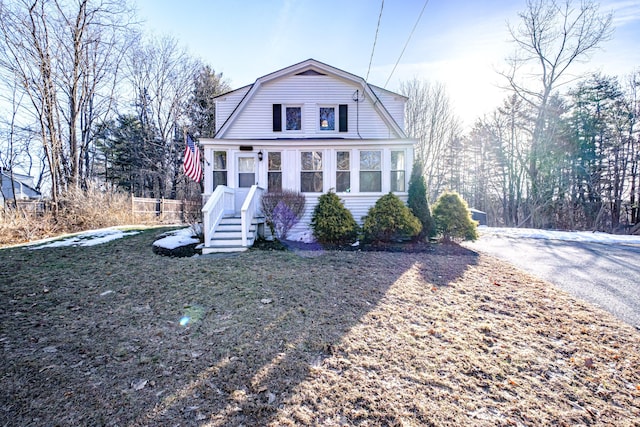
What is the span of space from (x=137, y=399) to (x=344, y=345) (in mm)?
1797

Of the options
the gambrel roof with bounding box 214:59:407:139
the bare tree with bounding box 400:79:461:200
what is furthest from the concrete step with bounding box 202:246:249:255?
the bare tree with bounding box 400:79:461:200

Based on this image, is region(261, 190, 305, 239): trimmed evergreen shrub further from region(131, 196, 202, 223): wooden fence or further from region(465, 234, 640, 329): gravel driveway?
region(465, 234, 640, 329): gravel driveway

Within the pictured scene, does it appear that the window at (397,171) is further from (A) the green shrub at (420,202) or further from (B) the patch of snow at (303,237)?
(B) the patch of snow at (303,237)

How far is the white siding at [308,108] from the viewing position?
34.9 ft

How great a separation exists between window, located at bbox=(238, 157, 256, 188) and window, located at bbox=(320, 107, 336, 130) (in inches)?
127

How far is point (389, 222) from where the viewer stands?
7648 millimetres

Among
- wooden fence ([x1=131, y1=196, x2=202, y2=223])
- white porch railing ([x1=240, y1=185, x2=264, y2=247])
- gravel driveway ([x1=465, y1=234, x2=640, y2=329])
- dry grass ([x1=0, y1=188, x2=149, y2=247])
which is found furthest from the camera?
wooden fence ([x1=131, y1=196, x2=202, y2=223])

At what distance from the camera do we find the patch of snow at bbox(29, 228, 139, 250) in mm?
7308

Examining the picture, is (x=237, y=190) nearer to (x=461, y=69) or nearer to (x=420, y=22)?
(x=420, y=22)

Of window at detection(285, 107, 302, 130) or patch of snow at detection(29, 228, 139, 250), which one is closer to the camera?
patch of snow at detection(29, 228, 139, 250)

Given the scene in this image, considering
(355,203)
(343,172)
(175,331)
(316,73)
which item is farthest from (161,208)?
(175,331)

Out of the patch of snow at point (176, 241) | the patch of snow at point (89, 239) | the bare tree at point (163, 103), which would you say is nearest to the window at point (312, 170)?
the patch of snow at point (176, 241)

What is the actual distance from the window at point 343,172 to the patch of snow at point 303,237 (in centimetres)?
210

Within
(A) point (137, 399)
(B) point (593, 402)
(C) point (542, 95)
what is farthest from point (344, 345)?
(C) point (542, 95)
